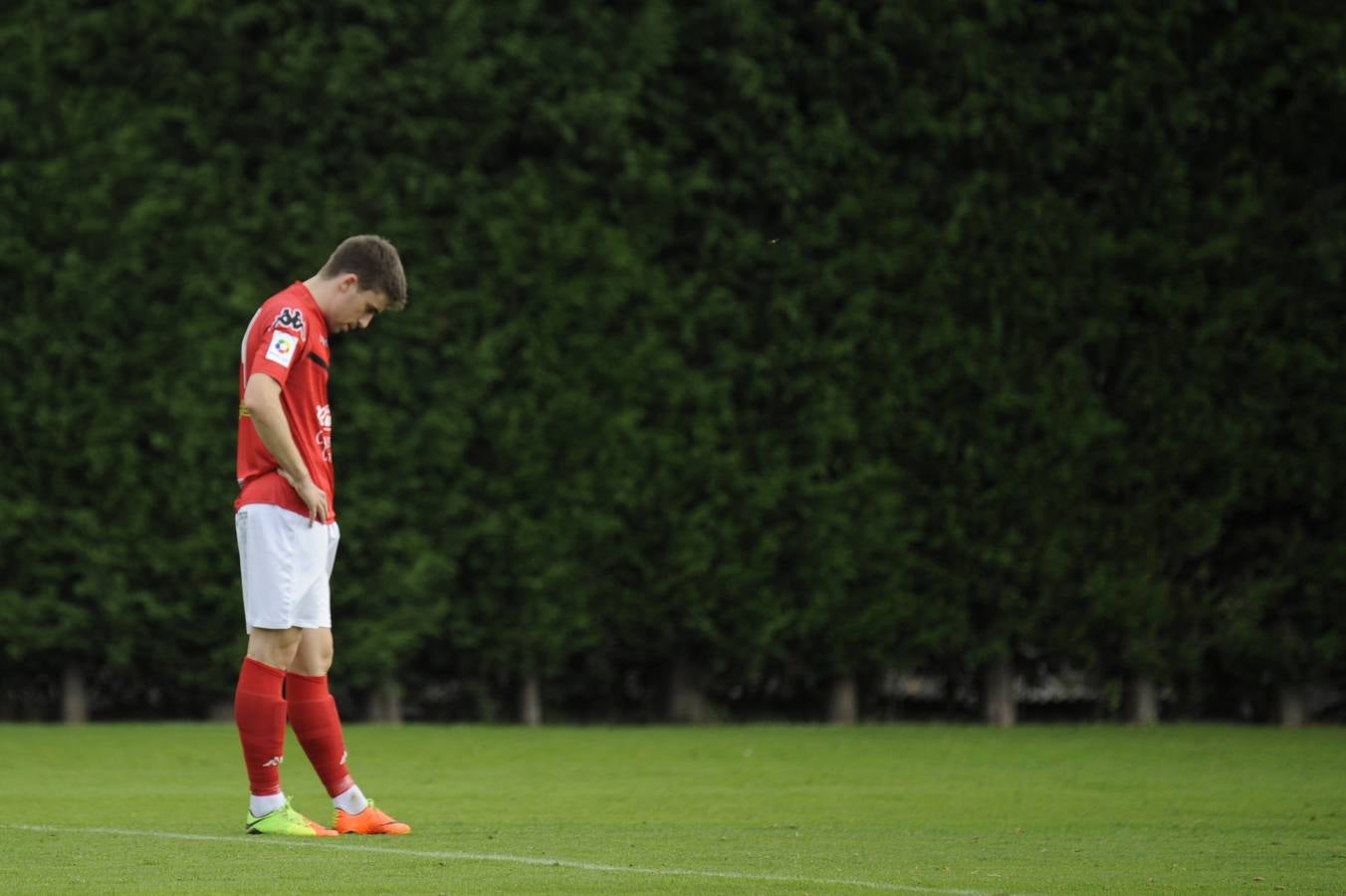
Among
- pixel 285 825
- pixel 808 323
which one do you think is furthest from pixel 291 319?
pixel 808 323

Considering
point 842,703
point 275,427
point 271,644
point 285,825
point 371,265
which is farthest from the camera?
point 842,703

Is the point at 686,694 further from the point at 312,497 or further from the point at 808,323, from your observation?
the point at 312,497

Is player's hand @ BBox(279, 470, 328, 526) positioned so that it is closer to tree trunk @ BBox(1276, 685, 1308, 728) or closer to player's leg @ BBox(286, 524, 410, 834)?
player's leg @ BBox(286, 524, 410, 834)

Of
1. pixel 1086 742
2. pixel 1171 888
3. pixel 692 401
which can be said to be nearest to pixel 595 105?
pixel 692 401

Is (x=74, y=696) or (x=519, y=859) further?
(x=74, y=696)

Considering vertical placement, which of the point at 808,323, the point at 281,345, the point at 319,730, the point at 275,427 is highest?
the point at 808,323

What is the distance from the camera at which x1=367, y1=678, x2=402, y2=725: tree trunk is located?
1281 cm

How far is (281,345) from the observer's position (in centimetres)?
650

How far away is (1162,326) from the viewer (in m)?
12.8

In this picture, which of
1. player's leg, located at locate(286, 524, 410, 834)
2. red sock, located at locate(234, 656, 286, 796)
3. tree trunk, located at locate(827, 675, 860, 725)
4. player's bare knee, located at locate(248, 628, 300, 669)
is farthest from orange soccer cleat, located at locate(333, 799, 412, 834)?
tree trunk, located at locate(827, 675, 860, 725)

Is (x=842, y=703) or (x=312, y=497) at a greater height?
(x=312, y=497)

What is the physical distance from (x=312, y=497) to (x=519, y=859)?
1.37 meters

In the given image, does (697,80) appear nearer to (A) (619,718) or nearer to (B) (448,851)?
(A) (619,718)

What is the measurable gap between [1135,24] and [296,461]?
7.98m
